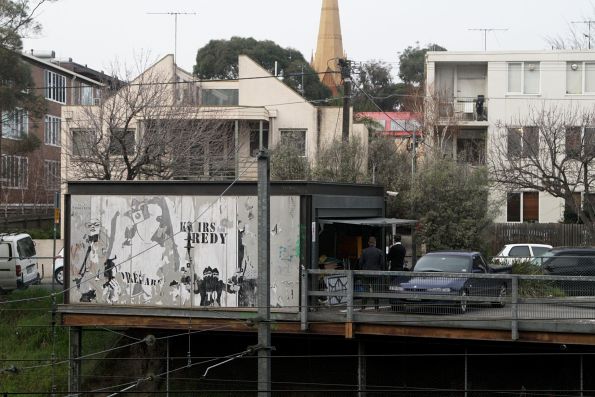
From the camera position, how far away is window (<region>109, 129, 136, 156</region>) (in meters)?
31.2

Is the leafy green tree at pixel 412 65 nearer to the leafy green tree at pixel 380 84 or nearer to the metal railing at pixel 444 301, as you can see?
the leafy green tree at pixel 380 84

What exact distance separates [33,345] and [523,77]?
30.7 m

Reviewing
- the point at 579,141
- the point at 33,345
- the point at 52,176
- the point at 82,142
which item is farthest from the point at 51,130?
the point at 33,345

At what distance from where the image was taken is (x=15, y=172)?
53.2m

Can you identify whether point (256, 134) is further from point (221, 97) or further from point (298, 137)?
point (221, 97)

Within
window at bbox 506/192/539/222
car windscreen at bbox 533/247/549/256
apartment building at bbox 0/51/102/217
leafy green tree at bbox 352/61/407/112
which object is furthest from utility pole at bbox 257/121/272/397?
leafy green tree at bbox 352/61/407/112

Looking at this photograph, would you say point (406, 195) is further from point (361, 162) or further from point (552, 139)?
point (552, 139)

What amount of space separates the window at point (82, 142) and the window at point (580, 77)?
84.2ft

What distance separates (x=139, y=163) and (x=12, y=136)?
10.1m

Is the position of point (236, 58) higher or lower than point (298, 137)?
higher

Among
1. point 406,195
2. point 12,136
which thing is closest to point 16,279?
point 12,136

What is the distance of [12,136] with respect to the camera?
125 feet

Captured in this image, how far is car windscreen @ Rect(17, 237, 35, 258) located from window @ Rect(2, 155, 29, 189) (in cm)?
1862

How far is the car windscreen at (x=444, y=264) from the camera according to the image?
21844 millimetres
